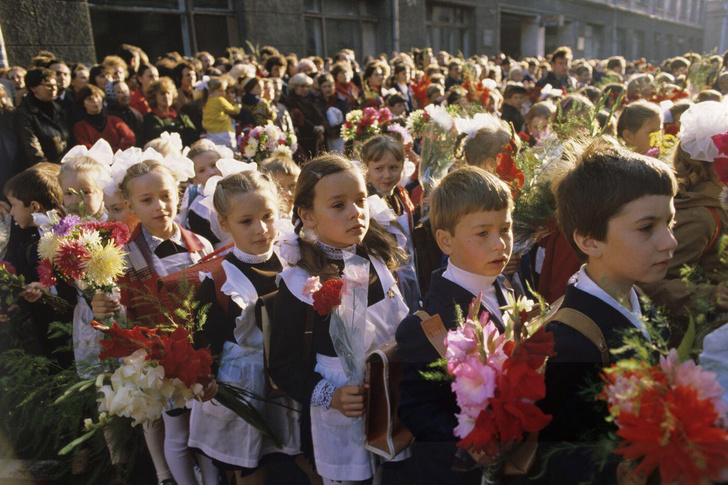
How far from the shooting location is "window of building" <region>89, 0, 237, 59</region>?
11.7 metres

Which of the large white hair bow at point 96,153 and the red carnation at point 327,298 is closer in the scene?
the red carnation at point 327,298

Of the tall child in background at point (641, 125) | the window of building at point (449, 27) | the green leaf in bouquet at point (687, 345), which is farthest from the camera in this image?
the window of building at point (449, 27)

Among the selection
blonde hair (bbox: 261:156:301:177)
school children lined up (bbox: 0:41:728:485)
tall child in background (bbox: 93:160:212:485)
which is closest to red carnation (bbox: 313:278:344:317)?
school children lined up (bbox: 0:41:728:485)

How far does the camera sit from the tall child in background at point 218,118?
6.80 meters

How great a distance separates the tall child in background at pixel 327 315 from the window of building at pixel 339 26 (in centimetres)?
1493

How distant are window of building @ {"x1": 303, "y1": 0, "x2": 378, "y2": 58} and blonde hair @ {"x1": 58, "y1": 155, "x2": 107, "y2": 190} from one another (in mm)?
13656

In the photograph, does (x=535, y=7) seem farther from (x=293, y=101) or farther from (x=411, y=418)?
(x=411, y=418)

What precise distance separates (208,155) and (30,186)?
4.16 ft

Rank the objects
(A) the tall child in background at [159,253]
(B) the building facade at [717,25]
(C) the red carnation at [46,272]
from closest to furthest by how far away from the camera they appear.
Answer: (C) the red carnation at [46,272]
(A) the tall child in background at [159,253]
(B) the building facade at [717,25]

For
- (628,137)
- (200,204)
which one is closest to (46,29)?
(200,204)

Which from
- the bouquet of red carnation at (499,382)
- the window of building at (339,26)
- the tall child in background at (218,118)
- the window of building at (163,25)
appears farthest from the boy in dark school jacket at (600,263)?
the window of building at (339,26)

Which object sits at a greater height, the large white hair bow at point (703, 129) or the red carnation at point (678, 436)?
the large white hair bow at point (703, 129)

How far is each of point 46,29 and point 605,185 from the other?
381 inches

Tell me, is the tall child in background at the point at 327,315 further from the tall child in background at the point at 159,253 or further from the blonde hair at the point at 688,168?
the blonde hair at the point at 688,168
